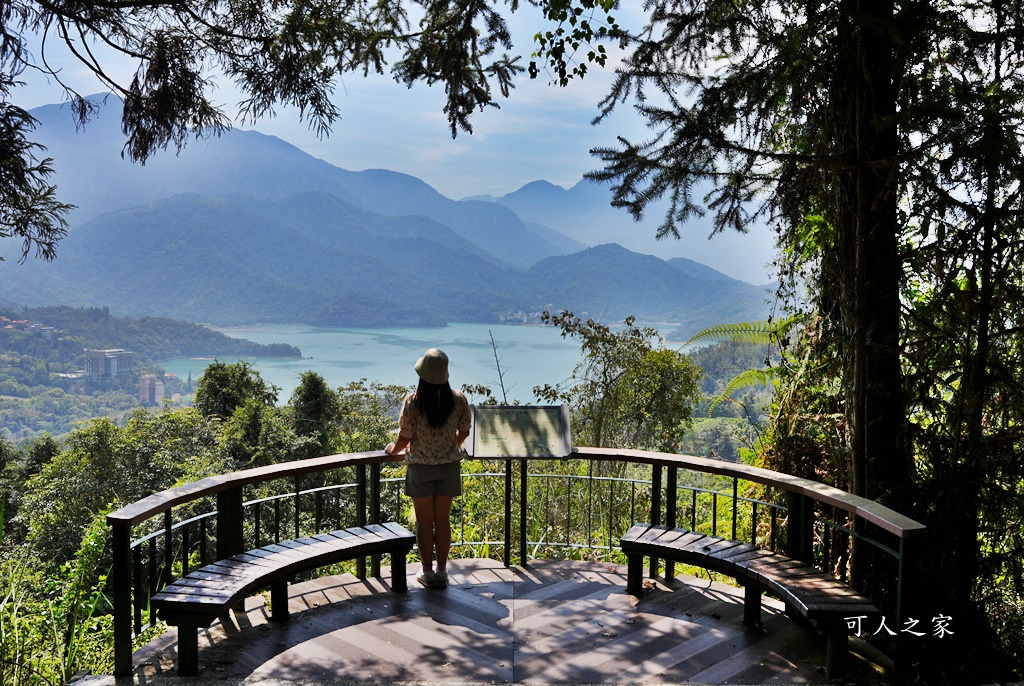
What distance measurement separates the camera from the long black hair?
390 cm

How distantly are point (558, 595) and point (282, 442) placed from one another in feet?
38.5

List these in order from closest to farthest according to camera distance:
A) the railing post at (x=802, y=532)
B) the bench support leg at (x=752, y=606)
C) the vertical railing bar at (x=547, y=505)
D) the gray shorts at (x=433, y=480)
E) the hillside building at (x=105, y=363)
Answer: the bench support leg at (x=752, y=606), the railing post at (x=802, y=532), the gray shorts at (x=433, y=480), the vertical railing bar at (x=547, y=505), the hillside building at (x=105, y=363)

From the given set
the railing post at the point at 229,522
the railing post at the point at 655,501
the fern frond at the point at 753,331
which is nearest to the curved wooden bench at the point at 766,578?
the railing post at the point at 655,501

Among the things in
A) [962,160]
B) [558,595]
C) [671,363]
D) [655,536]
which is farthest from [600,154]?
[671,363]

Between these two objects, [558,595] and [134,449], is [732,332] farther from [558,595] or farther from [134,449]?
[134,449]

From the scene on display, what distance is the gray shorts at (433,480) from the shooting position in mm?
3951

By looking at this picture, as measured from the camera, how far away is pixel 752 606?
11.3 ft

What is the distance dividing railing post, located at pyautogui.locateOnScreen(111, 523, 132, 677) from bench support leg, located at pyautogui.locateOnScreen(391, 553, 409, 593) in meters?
1.33

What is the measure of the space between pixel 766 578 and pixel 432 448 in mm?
1741

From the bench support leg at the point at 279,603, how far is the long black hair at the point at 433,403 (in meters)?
1.06

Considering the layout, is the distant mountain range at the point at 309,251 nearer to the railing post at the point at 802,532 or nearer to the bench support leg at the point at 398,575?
the bench support leg at the point at 398,575

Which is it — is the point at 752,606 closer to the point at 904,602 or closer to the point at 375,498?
the point at 904,602

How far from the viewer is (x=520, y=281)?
50.1 metres

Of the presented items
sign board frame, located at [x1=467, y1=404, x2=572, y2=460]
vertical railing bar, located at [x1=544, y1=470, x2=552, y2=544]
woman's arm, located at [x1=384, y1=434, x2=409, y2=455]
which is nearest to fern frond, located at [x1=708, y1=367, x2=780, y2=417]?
sign board frame, located at [x1=467, y1=404, x2=572, y2=460]
